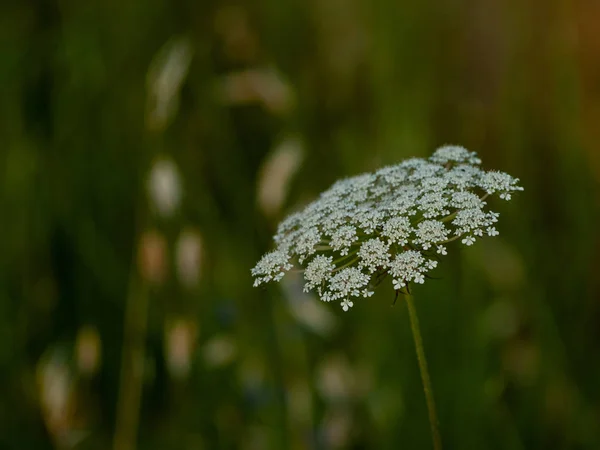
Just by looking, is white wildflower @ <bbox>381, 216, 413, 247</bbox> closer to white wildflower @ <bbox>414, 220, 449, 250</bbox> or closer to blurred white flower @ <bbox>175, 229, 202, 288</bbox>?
white wildflower @ <bbox>414, 220, 449, 250</bbox>

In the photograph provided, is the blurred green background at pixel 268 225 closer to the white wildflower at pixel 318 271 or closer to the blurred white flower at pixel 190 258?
the blurred white flower at pixel 190 258

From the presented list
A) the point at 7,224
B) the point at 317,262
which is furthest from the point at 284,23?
the point at 317,262

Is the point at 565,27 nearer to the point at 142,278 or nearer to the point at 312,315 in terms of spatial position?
the point at 312,315

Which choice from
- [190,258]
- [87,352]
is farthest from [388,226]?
[87,352]

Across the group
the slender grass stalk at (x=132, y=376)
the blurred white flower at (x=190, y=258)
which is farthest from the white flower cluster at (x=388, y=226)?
the slender grass stalk at (x=132, y=376)

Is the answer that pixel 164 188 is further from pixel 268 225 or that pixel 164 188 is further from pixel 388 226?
Answer: pixel 388 226

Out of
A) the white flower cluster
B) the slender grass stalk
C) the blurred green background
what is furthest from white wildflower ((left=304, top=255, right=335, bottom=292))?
the slender grass stalk

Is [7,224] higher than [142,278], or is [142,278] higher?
[7,224]
